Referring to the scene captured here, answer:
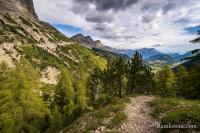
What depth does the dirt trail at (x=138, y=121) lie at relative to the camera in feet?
58.5

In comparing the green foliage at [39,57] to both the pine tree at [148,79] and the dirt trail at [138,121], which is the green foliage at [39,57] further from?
the dirt trail at [138,121]

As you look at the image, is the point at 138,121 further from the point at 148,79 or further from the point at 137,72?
the point at 148,79

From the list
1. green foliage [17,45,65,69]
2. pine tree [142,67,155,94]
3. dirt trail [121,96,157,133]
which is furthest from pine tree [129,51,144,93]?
Result: green foliage [17,45,65,69]

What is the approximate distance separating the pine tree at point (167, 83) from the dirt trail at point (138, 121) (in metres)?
30.7

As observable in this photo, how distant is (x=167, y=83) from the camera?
5266 centimetres

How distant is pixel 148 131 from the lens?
681 inches

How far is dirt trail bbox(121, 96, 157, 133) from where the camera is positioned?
1784 cm

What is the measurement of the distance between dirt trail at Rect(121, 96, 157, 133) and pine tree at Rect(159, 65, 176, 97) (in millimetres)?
30650

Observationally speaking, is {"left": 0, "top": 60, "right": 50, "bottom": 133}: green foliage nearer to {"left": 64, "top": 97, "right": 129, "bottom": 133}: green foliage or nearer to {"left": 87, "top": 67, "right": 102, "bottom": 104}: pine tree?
{"left": 64, "top": 97, "right": 129, "bottom": 133}: green foliage

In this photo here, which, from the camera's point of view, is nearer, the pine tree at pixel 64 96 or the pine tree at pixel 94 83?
the pine tree at pixel 64 96

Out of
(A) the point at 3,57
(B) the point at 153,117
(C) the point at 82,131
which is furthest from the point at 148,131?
(A) the point at 3,57

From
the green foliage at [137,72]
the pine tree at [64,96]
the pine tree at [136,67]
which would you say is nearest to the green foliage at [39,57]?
the green foliage at [137,72]

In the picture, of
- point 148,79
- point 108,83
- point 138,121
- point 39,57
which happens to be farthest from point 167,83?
point 39,57

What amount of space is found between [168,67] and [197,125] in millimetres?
40474
